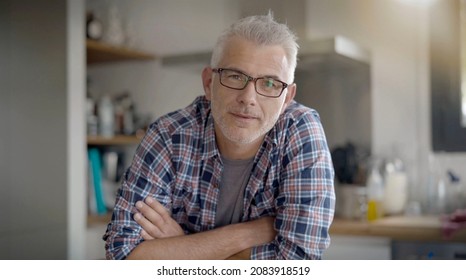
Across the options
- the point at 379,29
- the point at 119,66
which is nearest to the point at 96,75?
the point at 119,66

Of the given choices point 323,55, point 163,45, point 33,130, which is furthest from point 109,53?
point 323,55

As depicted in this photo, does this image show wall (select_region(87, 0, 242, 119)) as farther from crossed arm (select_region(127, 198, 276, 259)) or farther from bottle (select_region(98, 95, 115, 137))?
crossed arm (select_region(127, 198, 276, 259))

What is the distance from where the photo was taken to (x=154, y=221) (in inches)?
41.4

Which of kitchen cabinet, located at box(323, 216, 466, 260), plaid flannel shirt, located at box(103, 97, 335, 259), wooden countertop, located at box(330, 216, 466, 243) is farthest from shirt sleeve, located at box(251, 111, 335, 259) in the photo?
wooden countertop, located at box(330, 216, 466, 243)

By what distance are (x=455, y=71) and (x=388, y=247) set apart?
489 mm

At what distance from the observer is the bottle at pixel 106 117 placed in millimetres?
1972

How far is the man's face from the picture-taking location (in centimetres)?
100

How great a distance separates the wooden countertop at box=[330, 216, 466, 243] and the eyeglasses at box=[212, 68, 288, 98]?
60 cm

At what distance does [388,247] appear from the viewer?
143 cm

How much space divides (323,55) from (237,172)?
0.71m

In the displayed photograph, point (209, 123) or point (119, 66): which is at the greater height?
point (119, 66)

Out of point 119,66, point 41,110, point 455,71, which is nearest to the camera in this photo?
point 455,71
